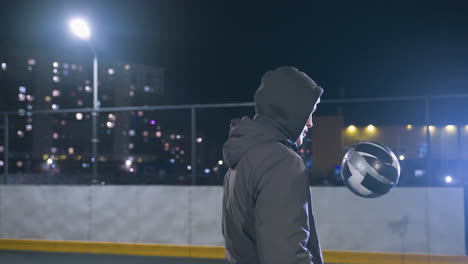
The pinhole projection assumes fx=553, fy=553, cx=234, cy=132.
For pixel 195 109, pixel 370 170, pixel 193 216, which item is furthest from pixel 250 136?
pixel 195 109

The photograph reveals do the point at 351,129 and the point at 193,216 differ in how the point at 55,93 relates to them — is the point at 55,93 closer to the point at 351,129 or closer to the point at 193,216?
the point at 193,216

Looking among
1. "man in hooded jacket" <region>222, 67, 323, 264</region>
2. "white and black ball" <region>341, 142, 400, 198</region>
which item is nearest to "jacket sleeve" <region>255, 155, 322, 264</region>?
"man in hooded jacket" <region>222, 67, 323, 264</region>

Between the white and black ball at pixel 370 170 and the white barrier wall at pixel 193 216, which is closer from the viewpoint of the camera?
the white and black ball at pixel 370 170

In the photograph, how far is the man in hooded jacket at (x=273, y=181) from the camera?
213cm

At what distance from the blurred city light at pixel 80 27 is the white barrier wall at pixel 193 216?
3.41 metres

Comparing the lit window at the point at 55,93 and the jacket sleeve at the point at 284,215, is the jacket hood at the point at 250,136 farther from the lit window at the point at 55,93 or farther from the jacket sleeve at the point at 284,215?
the lit window at the point at 55,93

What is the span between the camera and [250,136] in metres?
2.42

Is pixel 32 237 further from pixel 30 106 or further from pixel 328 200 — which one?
pixel 30 106

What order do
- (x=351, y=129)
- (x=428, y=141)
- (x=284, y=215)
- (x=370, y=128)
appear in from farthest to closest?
(x=370, y=128)
(x=351, y=129)
(x=428, y=141)
(x=284, y=215)

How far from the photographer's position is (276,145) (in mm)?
2307

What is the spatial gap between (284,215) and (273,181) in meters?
0.14

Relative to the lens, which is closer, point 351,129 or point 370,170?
point 370,170

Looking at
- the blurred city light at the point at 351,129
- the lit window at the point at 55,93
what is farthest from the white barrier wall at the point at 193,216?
the lit window at the point at 55,93

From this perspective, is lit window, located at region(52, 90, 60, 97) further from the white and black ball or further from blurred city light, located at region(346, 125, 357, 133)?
the white and black ball
